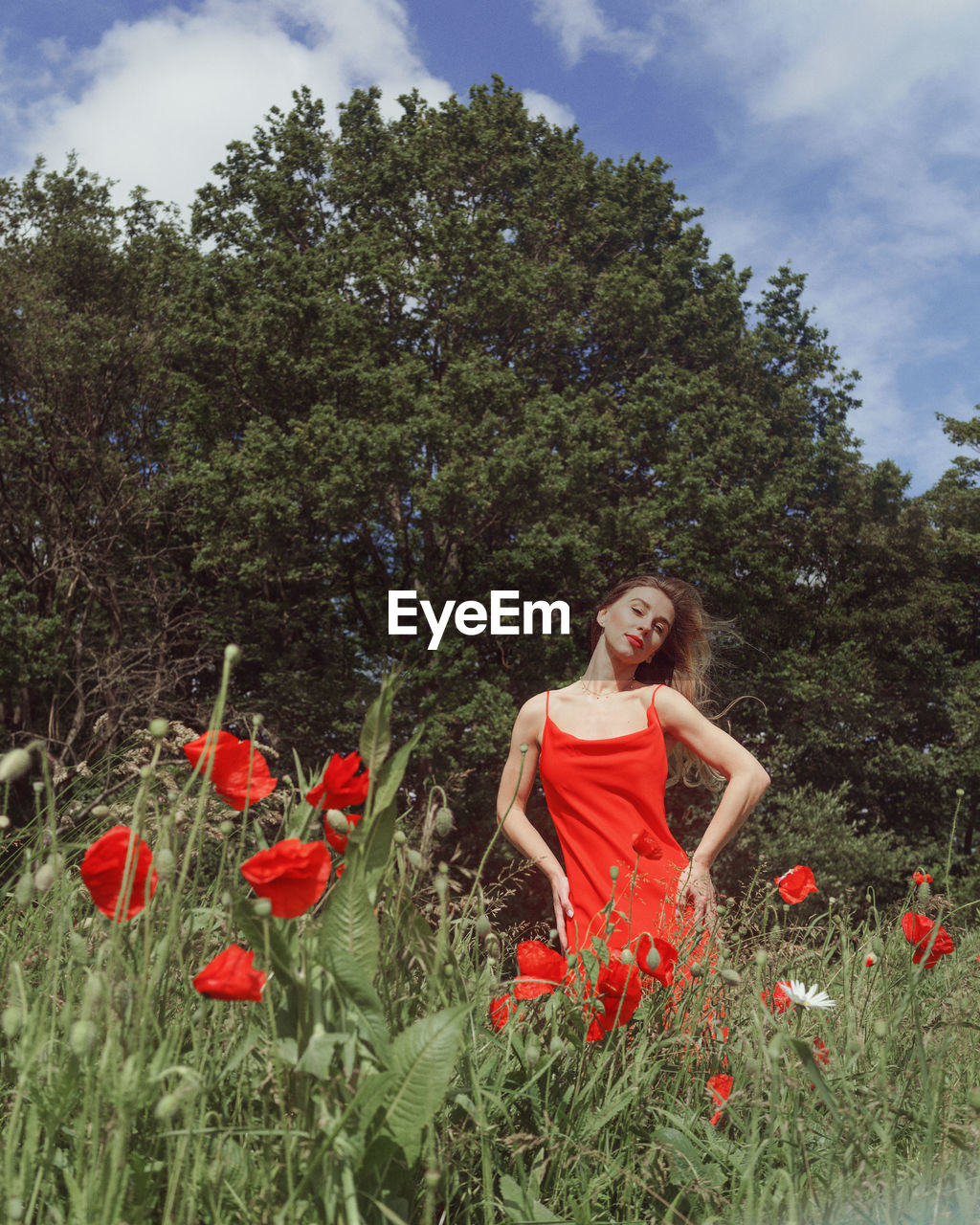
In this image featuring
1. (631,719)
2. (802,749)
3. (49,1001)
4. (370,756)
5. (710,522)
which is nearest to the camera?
(370,756)

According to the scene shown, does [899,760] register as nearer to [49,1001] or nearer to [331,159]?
[331,159]

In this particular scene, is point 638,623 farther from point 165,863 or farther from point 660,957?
point 165,863

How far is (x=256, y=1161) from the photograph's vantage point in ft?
3.29

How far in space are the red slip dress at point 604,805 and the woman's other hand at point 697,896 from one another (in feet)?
1.06

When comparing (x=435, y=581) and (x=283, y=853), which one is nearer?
(x=283, y=853)

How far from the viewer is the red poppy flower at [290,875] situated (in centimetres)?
89

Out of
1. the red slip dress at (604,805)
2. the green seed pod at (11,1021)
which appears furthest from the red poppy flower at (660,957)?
the red slip dress at (604,805)

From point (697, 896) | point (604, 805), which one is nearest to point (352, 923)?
point (697, 896)

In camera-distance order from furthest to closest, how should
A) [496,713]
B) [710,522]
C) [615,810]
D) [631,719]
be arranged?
[710,522] → [496,713] → [631,719] → [615,810]

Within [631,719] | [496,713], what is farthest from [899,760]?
[631,719]

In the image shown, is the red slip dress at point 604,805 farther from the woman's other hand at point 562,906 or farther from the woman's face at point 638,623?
the woman's face at point 638,623

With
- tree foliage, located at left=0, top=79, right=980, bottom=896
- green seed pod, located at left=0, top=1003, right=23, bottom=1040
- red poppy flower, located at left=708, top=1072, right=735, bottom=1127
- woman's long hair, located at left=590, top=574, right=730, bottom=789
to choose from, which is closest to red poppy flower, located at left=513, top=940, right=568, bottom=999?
red poppy flower, located at left=708, top=1072, right=735, bottom=1127

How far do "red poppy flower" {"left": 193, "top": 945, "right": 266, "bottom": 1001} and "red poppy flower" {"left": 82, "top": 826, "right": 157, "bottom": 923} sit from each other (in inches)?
7.2

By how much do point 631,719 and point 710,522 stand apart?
12.4m
